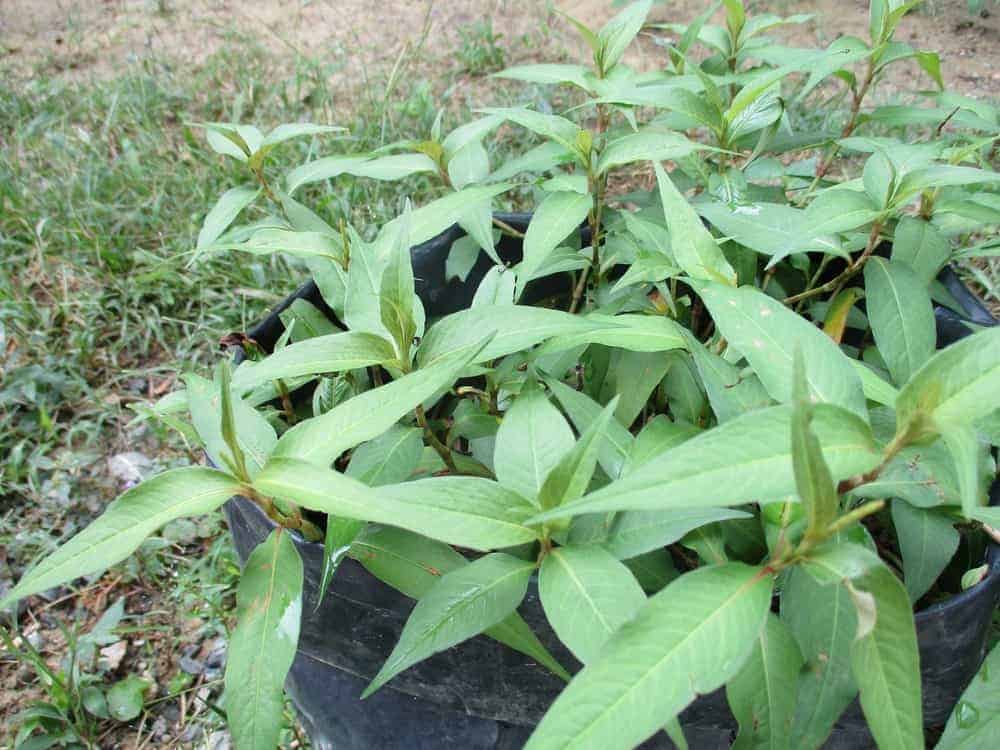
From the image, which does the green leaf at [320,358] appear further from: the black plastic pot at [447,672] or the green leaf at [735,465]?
the green leaf at [735,465]

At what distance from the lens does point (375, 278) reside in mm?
905

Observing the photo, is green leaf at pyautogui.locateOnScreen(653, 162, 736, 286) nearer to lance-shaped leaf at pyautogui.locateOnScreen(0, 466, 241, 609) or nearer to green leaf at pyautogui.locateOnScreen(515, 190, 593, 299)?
green leaf at pyautogui.locateOnScreen(515, 190, 593, 299)

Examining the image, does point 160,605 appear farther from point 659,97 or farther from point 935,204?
point 935,204

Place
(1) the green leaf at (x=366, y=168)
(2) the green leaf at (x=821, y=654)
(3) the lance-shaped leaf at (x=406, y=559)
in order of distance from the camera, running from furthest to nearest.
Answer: (1) the green leaf at (x=366, y=168)
(3) the lance-shaped leaf at (x=406, y=559)
(2) the green leaf at (x=821, y=654)

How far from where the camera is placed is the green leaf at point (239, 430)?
76 cm

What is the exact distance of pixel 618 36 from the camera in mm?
1201

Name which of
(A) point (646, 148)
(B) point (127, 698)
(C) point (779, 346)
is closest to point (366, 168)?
(A) point (646, 148)

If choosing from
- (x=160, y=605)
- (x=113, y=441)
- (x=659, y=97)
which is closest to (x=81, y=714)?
(x=160, y=605)

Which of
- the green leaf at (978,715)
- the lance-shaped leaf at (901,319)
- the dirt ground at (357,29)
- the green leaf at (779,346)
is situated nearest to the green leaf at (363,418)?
the green leaf at (779,346)

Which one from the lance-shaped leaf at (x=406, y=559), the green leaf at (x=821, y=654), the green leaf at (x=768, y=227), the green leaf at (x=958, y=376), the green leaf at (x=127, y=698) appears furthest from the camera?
the green leaf at (x=127, y=698)

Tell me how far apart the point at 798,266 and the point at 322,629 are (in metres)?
0.73

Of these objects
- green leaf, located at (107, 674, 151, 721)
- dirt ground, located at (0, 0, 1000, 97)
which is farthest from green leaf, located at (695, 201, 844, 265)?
dirt ground, located at (0, 0, 1000, 97)

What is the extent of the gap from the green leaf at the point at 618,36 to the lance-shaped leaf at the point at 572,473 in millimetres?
693

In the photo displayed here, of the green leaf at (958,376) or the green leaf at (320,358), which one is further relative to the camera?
the green leaf at (320,358)
